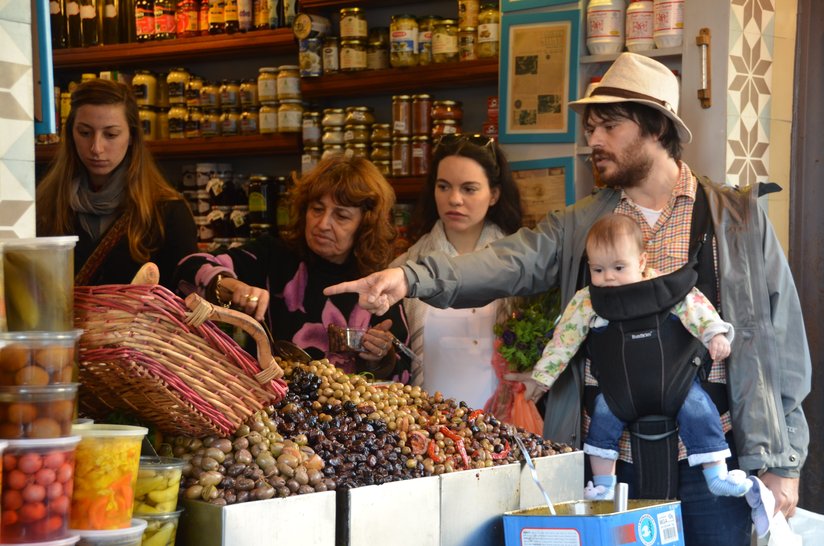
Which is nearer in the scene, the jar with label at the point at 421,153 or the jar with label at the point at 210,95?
the jar with label at the point at 421,153

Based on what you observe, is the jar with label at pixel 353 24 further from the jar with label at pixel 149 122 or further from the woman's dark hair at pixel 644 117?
the woman's dark hair at pixel 644 117

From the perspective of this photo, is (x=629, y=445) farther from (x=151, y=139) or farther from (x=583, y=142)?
(x=151, y=139)

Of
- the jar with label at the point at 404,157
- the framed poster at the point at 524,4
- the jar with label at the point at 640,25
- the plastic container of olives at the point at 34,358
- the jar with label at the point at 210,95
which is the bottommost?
the plastic container of olives at the point at 34,358

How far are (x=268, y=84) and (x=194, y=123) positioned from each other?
55 centimetres

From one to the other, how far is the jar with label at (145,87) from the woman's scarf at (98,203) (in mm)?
2264

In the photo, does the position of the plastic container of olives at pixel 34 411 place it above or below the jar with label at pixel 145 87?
below

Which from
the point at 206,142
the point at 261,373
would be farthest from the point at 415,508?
the point at 206,142

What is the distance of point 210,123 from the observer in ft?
17.3

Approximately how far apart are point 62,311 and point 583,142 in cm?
279

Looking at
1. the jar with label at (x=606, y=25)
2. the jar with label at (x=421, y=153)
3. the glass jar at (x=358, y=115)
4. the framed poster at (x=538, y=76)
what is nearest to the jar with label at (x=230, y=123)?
the glass jar at (x=358, y=115)

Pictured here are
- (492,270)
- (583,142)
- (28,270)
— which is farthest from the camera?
(583,142)

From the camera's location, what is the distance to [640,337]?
8.08 feet

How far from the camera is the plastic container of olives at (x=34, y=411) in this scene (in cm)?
131

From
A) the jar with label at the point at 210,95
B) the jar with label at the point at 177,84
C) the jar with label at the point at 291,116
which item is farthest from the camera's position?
the jar with label at the point at 177,84
